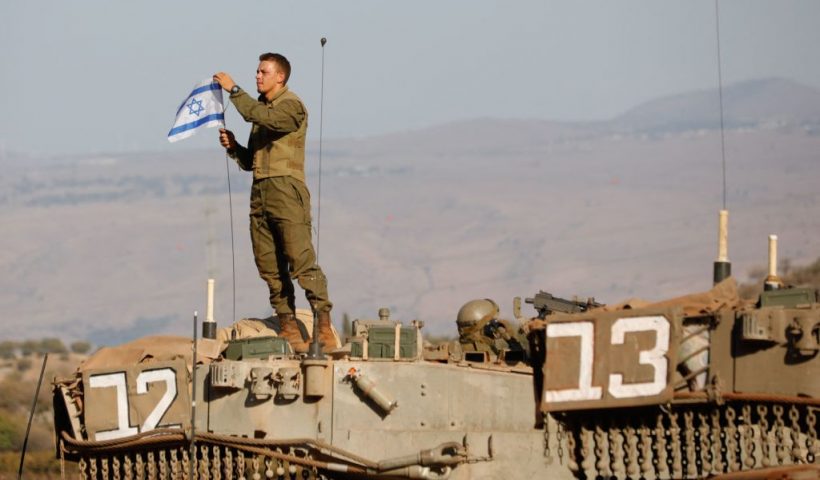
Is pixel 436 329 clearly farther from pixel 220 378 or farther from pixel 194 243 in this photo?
pixel 220 378

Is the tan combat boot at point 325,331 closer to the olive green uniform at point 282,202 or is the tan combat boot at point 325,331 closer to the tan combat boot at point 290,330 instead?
the olive green uniform at point 282,202

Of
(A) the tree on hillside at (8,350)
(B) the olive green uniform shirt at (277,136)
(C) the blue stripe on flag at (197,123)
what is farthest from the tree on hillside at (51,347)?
(B) the olive green uniform shirt at (277,136)

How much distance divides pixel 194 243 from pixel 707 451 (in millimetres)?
99137

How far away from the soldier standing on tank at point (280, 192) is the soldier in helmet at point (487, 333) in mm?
1727

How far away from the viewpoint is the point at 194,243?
12012 cm

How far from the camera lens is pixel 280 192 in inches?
965

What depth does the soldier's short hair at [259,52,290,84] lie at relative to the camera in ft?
81.5

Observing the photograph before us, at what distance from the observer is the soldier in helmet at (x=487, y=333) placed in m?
24.5

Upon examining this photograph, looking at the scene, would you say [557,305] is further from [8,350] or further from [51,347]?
[51,347]

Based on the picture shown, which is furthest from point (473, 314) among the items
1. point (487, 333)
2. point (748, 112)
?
point (748, 112)

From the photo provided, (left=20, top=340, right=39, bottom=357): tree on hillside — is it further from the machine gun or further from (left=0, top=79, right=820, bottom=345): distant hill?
the machine gun

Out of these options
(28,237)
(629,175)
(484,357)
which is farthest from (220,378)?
(629,175)

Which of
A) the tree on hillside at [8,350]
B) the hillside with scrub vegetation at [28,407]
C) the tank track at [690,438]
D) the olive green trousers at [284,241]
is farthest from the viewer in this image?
the tree on hillside at [8,350]

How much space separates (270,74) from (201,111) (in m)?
1.17
